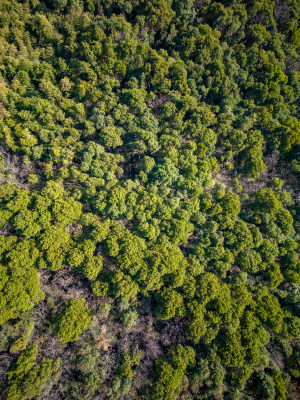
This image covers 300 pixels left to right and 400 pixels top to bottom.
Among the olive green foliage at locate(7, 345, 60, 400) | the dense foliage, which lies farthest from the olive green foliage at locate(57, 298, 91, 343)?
the olive green foliage at locate(7, 345, 60, 400)

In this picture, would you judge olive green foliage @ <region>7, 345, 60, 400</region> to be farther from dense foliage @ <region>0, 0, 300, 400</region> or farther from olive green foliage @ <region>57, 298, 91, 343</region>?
olive green foliage @ <region>57, 298, 91, 343</region>

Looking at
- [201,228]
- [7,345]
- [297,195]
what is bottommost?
[7,345]

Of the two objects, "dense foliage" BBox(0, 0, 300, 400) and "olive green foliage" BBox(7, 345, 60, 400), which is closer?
"olive green foliage" BBox(7, 345, 60, 400)

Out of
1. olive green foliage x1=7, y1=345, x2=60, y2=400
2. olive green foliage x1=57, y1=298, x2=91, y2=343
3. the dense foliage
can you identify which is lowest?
olive green foliage x1=7, y1=345, x2=60, y2=400

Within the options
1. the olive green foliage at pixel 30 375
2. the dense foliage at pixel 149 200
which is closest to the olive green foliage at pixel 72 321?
the dense foliage at pixel 149 200

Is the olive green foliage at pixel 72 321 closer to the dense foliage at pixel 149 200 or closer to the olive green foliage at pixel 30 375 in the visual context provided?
the dense foliage at pixel 149 200

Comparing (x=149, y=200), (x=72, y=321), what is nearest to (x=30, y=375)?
(x=72, y=321)

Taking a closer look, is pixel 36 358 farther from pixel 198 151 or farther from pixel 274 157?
pixel 274 157

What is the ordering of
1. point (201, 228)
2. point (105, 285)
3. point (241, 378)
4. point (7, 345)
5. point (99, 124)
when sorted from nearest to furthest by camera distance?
1. point (7, 345)
2. point (241, 378)
3. point (105, 285)
4. point (201, 228)
5. point (99, 124)

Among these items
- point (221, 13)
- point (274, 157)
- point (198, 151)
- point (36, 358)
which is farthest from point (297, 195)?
point (36, 358)

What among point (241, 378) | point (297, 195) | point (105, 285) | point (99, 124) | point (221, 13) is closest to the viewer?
point (241, 378)
